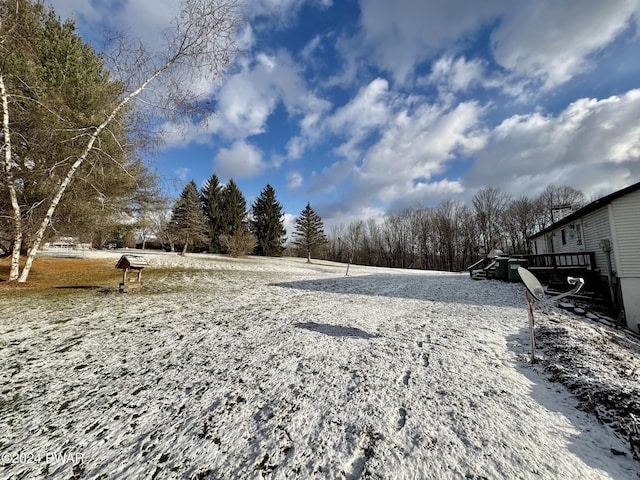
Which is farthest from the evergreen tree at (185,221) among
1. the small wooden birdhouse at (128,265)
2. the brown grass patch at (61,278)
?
the small wooden birdhouse at (128,265)

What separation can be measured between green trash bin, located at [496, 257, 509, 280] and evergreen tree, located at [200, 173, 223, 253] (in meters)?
34.5

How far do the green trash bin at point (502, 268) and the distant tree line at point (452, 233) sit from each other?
20.0m

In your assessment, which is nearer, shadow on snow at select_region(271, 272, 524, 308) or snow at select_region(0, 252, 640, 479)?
snow at select_region(0, 252, 640, 479)

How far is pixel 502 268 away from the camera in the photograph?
13102 mm

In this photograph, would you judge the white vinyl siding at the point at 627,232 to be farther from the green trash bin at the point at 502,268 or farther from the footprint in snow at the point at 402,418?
the footprint in snow at the point at 402,418

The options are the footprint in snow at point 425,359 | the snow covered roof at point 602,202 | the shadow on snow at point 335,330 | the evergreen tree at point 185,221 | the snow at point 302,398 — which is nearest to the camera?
the snow at point 302,398

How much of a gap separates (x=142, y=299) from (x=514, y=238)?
47086 millimetres

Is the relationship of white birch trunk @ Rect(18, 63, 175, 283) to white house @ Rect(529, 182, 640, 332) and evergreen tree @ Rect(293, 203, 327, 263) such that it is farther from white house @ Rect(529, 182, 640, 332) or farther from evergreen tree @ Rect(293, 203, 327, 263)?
evergreen tree @ Rect(293, 203, 327, 263)

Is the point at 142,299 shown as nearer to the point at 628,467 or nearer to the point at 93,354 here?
the point at 93,354

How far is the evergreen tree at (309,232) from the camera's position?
36.5 metres

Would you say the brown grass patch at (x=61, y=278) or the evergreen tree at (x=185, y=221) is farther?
the evergreen tree at (x=185, y=221)

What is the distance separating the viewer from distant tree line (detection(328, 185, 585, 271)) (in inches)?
1491

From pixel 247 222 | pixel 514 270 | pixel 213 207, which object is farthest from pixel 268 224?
pixel 514 270

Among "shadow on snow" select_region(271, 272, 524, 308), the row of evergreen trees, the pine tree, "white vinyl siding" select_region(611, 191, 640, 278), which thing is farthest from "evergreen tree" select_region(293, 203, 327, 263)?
"white vinyl siding" select_region(611, 191, 640, 278)
